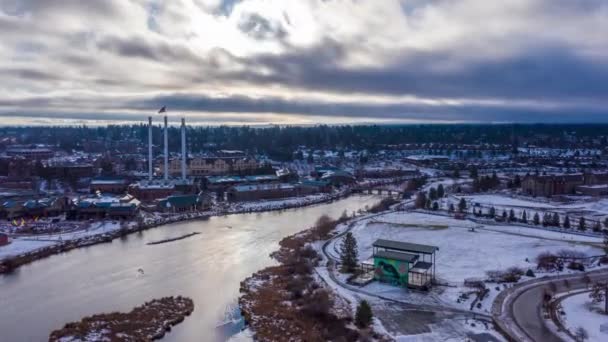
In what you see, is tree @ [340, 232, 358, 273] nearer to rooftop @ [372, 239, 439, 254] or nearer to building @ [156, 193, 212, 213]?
rooftop @ [372, 239, 439, 254]

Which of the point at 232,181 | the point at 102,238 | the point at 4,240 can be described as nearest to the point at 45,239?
the point at 4,240

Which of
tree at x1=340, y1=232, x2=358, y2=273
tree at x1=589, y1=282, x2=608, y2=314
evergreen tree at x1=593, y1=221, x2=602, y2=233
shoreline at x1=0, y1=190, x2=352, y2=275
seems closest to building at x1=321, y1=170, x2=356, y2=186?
shoreline at x1=0, y1=190, x2=352, y2=275

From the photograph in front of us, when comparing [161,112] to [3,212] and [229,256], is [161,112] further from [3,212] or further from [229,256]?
[229,256]

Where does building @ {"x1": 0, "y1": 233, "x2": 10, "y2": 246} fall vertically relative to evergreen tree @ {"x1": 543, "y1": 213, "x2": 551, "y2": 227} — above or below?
below

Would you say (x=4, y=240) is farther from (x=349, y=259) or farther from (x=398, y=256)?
(x=398, y=256)

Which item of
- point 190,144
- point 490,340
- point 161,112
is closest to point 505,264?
point 490,340

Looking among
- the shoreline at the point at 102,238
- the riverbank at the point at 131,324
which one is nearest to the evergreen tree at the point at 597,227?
the shoreline at the point at 102,238
